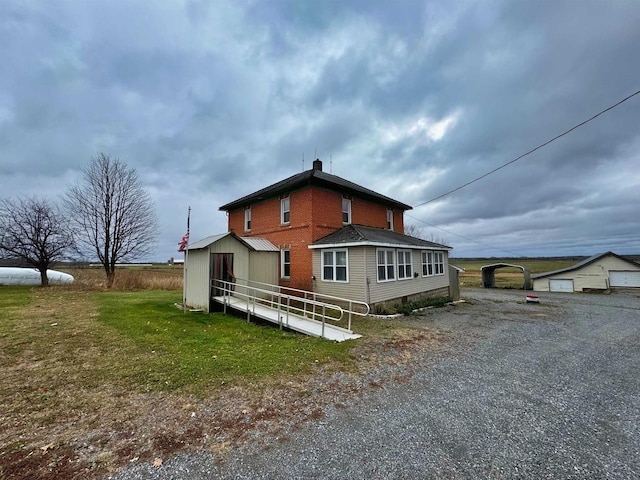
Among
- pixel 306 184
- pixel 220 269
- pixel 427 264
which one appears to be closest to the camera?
pixel 220 269

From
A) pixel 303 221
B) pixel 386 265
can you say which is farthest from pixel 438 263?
pixel 303 221

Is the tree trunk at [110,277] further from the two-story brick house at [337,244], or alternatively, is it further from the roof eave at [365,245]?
the roof eave at [365,245]

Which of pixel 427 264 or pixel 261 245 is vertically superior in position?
pixel 261 245

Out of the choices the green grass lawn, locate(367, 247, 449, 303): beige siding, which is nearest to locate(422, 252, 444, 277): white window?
locate(367, 247, 449, 303): beige siding

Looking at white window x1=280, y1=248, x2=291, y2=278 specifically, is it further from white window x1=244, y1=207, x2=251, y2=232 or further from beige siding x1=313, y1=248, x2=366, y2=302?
white window x1=244, y1=207, x2=251, y2=232

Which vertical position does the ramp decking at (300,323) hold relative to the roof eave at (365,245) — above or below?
below

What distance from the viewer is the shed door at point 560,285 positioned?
3025 cm

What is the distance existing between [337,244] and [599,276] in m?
31.9

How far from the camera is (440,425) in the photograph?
402cm

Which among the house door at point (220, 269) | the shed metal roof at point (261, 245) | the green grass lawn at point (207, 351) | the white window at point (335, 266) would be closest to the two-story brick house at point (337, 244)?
the white window at point (335, 266)

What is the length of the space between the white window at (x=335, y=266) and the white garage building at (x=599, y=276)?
29898 millimetres

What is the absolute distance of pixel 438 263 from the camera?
784 inches

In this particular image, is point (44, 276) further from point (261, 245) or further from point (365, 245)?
point (365, 245)

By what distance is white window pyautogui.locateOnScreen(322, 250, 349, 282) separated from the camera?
1403 cm
